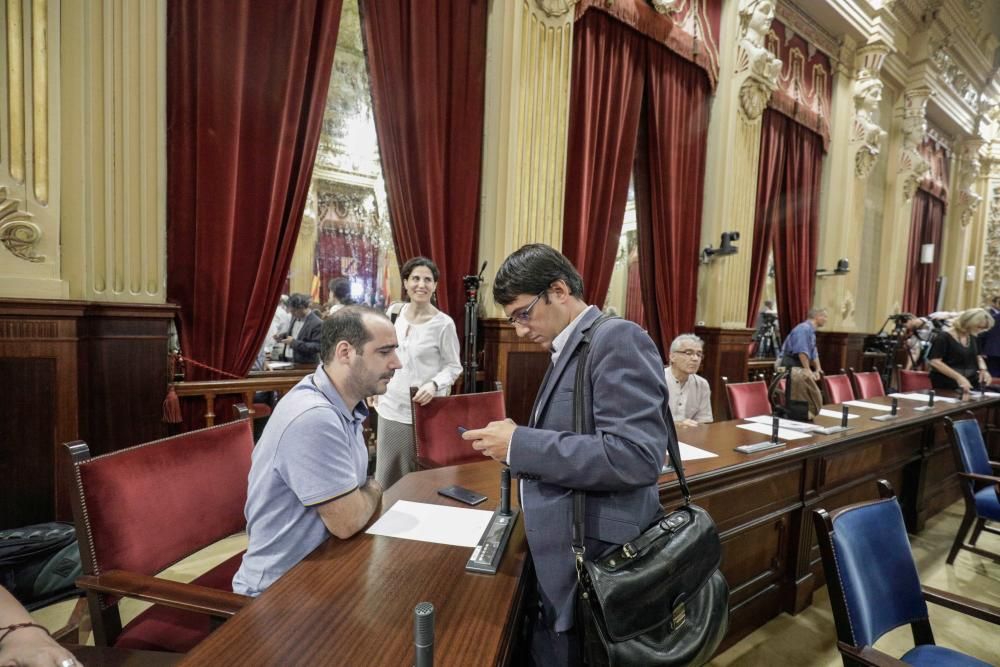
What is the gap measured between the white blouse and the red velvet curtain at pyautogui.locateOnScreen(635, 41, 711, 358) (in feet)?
10.4

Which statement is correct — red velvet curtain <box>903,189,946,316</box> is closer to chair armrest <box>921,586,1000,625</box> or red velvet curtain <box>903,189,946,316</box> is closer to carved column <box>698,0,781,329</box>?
carved column <box>698,0,781,329</box>

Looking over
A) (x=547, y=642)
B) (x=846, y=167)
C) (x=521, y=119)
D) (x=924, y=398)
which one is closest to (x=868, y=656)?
(x=547, y=642)

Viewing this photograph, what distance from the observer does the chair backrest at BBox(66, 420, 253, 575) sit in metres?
1.31

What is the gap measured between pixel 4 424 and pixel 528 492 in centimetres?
256

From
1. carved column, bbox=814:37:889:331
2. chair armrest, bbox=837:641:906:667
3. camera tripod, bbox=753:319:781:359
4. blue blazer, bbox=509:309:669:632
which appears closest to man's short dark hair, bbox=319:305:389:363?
blue blazer, bbox=509:309:669:632

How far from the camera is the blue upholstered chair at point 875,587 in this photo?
4.46 feet

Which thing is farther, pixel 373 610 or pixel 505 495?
pixel 505 495

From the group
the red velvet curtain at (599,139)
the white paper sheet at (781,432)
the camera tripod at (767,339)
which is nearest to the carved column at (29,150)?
the red velvet curtain at (599,139)

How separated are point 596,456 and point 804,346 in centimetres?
521

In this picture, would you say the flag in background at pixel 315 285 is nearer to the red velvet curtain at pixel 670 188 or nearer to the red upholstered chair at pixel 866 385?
the red velvet curtain at pixel 670 188

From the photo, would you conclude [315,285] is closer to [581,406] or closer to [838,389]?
[581,406]

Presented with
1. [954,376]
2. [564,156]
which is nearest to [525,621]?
[564,156]

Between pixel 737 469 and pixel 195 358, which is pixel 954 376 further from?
pixel 195 358

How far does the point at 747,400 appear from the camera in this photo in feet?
11.5
